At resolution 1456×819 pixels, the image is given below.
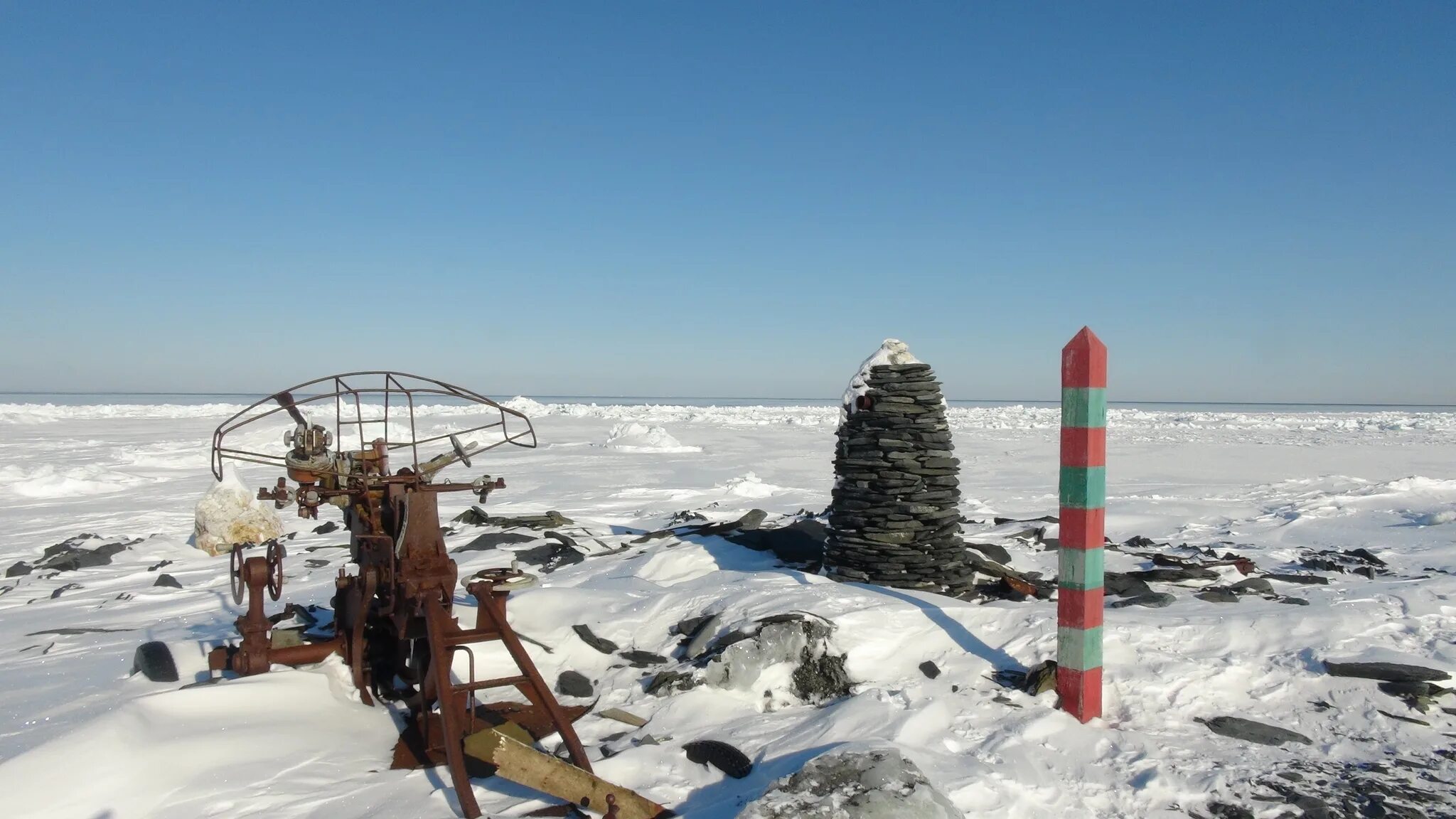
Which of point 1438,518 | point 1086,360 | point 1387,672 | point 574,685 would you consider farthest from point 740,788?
point 1438,518

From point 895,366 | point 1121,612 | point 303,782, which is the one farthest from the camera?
point 895,366

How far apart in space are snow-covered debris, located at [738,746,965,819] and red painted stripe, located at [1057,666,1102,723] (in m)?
1.34

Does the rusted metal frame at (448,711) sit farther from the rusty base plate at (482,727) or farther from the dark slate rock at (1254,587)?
the dark slate rock at (1254,587)

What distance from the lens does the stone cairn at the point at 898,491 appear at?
6.65 metres

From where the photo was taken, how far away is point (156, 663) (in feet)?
16.2

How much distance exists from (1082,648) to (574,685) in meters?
2.85

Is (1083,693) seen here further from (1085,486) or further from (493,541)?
(493,541)

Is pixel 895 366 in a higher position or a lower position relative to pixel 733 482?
higher

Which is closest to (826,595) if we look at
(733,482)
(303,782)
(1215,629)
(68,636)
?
(1215,629)

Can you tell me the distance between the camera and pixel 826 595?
5.77 metres

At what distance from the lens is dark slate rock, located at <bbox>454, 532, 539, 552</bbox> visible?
920 centimetres

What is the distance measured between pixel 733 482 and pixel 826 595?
10.3 metres

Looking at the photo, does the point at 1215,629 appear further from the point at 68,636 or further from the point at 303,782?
the point at 68,636

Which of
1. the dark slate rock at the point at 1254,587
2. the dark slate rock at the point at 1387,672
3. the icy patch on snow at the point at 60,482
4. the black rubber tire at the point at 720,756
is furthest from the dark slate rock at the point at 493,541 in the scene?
the icy patch on snow at the point at 60,482
